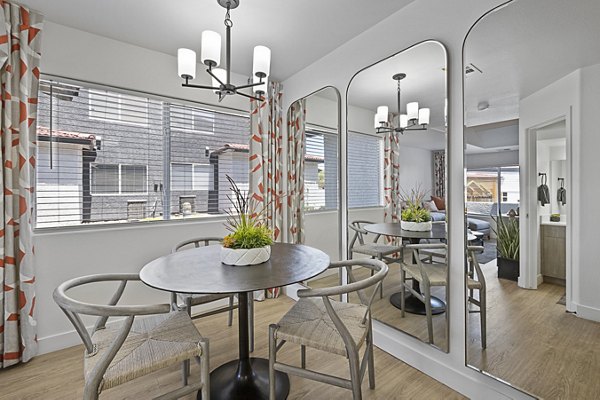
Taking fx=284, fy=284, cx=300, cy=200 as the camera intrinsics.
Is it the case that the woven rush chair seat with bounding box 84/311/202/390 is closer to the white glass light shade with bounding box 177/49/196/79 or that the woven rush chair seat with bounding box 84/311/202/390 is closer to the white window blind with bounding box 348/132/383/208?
the white glass light shade with bounding box 177/49/196/79

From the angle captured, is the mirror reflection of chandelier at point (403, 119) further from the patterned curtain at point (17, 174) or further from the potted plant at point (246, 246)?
the patterned curtain at point (17, 174)

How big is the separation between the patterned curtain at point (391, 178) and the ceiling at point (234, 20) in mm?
920

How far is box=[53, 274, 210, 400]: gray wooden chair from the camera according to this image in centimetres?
113

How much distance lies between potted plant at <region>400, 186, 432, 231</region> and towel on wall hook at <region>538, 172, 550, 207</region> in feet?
2.02

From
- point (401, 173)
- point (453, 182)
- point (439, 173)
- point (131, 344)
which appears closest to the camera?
point (131, 344)

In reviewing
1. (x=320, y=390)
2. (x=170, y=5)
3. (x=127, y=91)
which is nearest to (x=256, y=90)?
(x=170, y=5)

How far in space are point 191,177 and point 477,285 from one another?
261 centimetres

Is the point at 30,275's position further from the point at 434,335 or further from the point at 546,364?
the point at 546,364

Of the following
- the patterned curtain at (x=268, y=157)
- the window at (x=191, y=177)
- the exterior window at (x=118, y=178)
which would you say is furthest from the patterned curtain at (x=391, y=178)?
the exterior window at (x=118, y=178)

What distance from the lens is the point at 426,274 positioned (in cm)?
185

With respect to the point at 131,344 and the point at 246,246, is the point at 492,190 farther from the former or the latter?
the point at 131,344

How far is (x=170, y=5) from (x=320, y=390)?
9.00ft

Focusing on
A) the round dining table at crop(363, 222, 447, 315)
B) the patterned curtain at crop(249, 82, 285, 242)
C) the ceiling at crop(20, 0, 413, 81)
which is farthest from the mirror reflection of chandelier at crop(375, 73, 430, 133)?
the patterned curtain at crop(249, 82, 285, 242)

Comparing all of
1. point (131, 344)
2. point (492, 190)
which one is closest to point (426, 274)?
point (492, 190)
